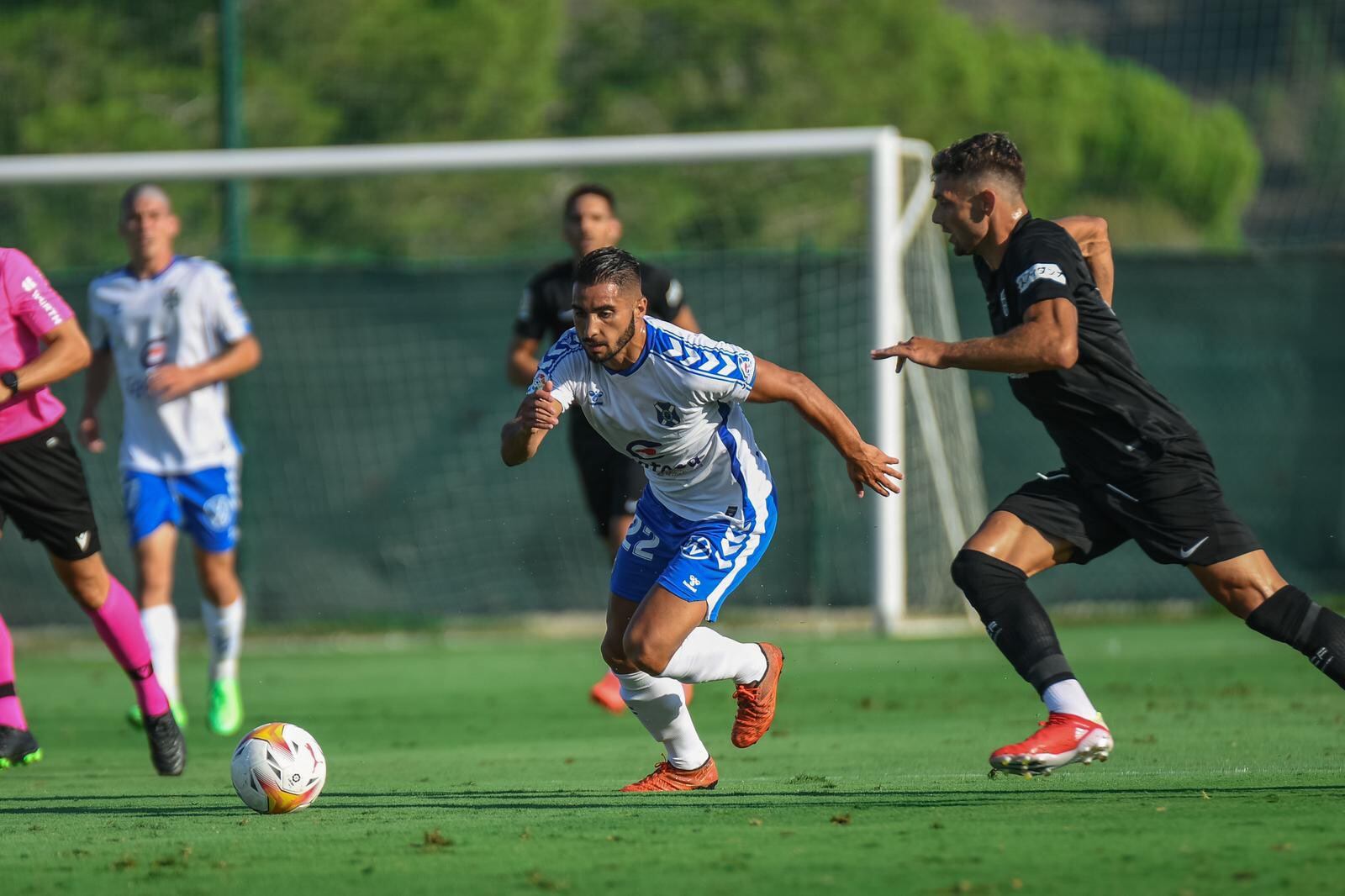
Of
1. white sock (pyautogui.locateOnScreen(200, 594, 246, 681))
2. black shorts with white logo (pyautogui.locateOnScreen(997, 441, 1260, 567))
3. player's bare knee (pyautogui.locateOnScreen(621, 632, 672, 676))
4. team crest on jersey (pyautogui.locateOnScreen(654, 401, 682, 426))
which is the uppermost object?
team crest on jersey (pyautogui.locateOnScreen(654, 401, 682, 426))

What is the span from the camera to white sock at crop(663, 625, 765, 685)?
19.0 feet

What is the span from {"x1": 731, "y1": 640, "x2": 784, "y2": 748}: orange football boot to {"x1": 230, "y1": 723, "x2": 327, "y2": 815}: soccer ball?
1.45 meters

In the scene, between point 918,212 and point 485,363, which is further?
point 485,363

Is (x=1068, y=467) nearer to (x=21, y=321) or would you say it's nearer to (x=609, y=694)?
(x=609, y=694)

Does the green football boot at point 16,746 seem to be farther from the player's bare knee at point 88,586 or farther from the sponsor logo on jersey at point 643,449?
the sponsor logo on jersey at point 643,449

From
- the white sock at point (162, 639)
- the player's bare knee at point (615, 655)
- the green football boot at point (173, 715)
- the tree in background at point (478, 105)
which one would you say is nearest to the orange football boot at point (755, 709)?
the player's bare knee at point (615, 655)

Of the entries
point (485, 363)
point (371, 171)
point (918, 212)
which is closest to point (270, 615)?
point (485, 363)

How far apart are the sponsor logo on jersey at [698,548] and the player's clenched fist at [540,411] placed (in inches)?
29.3

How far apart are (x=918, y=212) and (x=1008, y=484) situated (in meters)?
2.37

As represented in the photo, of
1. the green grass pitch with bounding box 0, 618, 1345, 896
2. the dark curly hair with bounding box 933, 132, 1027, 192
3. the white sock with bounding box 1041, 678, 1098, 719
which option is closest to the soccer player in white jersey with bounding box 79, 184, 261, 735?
the green grass pitch with bounding box 0, 618, 1345, 896

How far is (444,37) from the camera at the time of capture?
86.1ft

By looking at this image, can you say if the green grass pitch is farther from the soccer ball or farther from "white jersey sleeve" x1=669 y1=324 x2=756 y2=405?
"white jersey sleeve" x1=669 y1=324 x2=756 y2=405

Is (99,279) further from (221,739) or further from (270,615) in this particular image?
(270,615)

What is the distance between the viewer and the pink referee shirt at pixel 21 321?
22.0 ft
